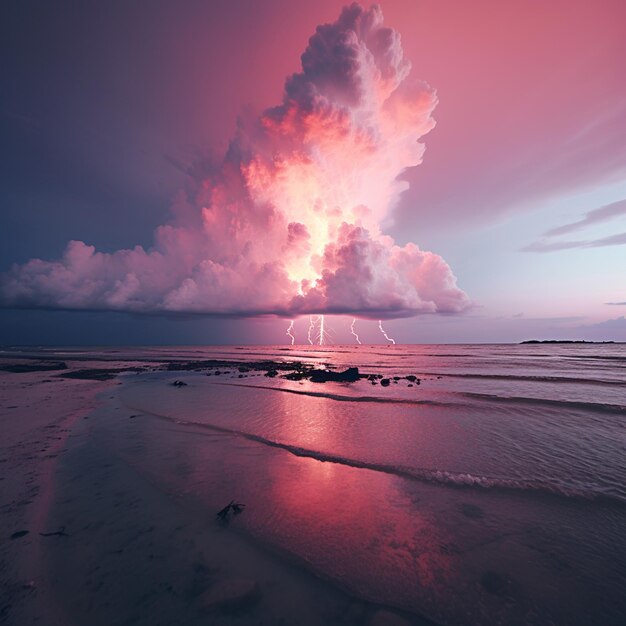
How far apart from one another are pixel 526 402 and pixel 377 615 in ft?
53.3

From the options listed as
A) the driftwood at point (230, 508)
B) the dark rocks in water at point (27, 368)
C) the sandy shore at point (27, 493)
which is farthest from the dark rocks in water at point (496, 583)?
the dark rocks in water at point (27, 368)

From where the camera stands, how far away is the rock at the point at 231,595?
3404 millimetres

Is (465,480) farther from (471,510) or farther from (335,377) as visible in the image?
(335,377)

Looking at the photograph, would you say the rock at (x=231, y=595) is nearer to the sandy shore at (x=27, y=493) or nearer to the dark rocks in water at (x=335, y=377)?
the sandy shore at (x=27, y=493)

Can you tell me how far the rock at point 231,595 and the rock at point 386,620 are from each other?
4.60 feet

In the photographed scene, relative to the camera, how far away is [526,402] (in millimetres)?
15469

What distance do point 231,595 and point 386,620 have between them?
1.86m

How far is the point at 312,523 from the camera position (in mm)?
5211

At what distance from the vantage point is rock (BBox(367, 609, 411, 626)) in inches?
126

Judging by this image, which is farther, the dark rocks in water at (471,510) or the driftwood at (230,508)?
the dark rocks in water at (471,510)

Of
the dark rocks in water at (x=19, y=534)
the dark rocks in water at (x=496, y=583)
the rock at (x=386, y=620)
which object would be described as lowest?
the dark rocks in water at (x=496, y=583)

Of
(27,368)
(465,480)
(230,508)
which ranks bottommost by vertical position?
(465,480)

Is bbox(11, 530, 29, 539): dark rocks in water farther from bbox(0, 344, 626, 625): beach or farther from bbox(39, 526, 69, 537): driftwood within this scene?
bbox(39, 526, 69, 537): driftwood

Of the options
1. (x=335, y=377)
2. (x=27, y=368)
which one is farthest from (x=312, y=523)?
(x=27, y=368)
